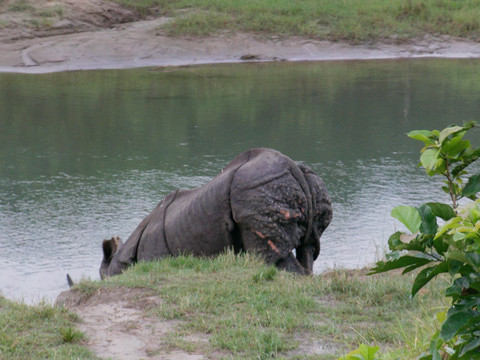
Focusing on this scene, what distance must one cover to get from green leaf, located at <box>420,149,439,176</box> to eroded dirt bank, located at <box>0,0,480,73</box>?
22.0 metres

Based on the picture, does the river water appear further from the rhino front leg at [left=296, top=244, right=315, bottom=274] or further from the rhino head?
the rhino front leg at [left=296, top=244, right=315, bottom=274]

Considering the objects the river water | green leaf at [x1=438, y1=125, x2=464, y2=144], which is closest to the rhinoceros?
the river water

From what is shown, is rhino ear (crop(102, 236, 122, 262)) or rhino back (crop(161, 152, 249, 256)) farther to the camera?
rhino ear (crop(102, 236, 122, 262))

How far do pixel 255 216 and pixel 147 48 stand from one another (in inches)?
769

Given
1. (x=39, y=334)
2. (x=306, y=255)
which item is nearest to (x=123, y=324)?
(x=39, y=334)

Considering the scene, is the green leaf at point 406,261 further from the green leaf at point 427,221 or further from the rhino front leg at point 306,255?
the rhino front leg at point 306,255

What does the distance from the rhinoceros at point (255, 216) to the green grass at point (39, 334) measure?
1.96 metres

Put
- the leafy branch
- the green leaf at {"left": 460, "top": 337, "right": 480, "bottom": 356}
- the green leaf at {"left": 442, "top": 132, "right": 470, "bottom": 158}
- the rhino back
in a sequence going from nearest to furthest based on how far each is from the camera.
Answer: the leafy branch
the green leaf at {"left": 460, "top": 337, "right": 480, "bottom": 356}
the green leaf at {"left": 442, "top": 132, "right": 470, "bottom": 158}
the rhino back

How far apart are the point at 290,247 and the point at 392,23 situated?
21824 millimetres

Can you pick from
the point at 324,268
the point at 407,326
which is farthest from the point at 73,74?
A: the point at 407,326

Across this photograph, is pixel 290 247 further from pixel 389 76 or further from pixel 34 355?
pixel 389 76

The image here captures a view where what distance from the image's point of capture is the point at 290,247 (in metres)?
6.51

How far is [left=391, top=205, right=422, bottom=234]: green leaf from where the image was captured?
2139 mm

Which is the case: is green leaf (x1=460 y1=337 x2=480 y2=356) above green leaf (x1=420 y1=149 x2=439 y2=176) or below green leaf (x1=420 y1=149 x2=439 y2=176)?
below
